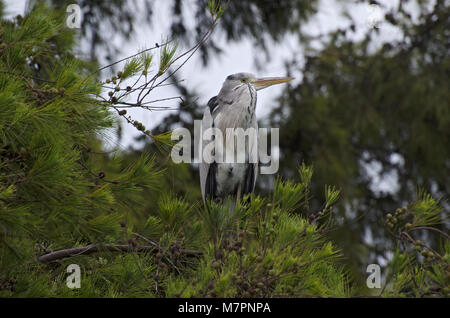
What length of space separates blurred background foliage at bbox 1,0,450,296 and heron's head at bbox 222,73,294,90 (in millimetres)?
1001

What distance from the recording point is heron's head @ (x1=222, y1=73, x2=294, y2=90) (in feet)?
10.3

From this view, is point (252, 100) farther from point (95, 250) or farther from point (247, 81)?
point (95, 250)

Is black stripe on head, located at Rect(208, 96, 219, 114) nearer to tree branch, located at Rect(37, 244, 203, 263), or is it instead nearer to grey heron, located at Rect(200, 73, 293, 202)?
grey heron, located at Rect(200, 73, 293, 202)

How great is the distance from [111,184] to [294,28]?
12.2ft

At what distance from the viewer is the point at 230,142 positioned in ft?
9.46

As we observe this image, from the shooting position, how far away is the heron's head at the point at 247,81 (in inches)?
123

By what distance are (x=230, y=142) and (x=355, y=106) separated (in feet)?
7.52

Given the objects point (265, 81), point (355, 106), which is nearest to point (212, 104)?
point (265, 81)

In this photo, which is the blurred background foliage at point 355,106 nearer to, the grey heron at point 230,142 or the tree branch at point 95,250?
the grey heron at point 230,142

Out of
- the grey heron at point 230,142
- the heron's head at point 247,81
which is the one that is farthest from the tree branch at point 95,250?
the heron's head at point 247,81

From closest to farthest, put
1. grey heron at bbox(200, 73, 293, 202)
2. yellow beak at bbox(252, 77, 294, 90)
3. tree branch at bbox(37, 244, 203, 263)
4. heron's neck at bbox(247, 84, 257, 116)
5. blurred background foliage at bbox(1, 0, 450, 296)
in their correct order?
1. tree branch at bbox(37, 244, 203, 263)
2. grey heron at bbox(200, 73, 293, 202)
3. heron's neck at bbox(247, 84, 257, 116)
4. yellow beak at bbox(252, 77, 294, 90)
5. blurred background foliage at bbox(1, 0, 450, 296)

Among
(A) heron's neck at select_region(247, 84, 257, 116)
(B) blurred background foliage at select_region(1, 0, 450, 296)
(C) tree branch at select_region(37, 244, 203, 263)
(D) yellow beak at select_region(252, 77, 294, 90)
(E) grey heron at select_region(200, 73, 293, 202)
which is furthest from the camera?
(B) blurred background foliage at select_region(1, 0, 450, 296)

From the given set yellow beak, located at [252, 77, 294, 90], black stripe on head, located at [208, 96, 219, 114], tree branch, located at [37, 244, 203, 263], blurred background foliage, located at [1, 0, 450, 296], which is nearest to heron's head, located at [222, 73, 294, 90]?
yellow beak, located at [252, 77, 294, 90]

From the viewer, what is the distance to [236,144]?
9.66ft
